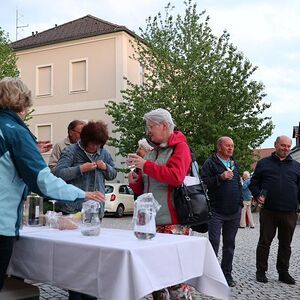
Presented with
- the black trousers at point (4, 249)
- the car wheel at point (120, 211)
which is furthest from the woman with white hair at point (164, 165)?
the car wheel at point (120, 211)

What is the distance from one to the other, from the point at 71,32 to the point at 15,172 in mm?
27506

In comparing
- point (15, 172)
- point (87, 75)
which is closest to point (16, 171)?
point (15, 172)

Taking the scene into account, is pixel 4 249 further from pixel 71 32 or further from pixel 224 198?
pixel 71 32

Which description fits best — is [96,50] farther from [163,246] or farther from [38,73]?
[163,246]

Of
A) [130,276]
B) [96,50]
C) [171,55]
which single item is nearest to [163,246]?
[130,276]

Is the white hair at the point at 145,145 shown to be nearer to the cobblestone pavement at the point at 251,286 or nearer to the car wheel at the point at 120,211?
the cobblestone pavement at the point at 251,286

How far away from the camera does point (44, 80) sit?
28688 millimetres

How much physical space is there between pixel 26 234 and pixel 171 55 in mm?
20664

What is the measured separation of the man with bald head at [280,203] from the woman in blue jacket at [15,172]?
3.98 meters

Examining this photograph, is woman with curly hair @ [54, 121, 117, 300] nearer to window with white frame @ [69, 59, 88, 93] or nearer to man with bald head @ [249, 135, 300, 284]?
man with bald head @ [249, 135, 300, 284]

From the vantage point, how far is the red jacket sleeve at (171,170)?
11.7 ft

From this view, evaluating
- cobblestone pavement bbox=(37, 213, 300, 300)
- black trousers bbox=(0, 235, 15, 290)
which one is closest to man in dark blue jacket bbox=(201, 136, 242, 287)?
cobblestone pavement bbox=(37, 213, 300, 300)

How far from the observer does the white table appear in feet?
8.61

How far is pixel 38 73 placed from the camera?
28.6 metres
